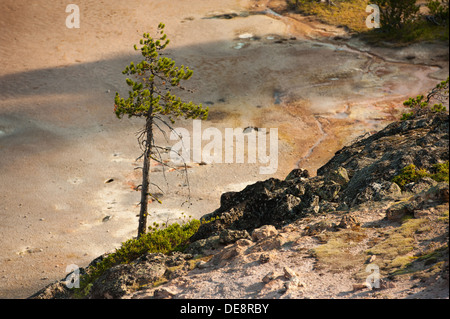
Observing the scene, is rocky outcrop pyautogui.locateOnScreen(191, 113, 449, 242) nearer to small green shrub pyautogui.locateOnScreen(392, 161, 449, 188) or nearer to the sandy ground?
small green shrub pyautogui.locateOnScreen(392, 161, 449, 188)

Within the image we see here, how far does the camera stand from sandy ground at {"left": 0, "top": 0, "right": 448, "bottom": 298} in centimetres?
1925

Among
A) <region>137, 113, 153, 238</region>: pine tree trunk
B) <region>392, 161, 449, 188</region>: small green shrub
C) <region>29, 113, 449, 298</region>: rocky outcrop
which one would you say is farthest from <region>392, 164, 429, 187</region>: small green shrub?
<region>137, 113, 153, 238</region>: pine tree trunk

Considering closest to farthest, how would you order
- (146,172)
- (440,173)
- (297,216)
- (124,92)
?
(440,173) < (297,216) < (146,172) < (124,92)

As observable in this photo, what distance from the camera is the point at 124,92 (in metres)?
29.8

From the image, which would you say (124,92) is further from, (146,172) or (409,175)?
(409,175)

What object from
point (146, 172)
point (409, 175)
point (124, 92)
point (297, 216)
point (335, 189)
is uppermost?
point (124, 92)

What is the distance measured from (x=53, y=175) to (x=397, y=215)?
14.7m

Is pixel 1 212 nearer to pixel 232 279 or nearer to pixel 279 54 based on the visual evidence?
pixel 232 279

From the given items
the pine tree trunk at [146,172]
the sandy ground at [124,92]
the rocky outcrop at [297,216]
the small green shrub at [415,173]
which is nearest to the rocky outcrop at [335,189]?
the rocky outcrop at [297,216]

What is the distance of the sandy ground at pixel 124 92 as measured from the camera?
758 inches

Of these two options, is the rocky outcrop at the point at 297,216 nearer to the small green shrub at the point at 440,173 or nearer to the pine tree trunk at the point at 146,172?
the small green shrub at the point at 440,173

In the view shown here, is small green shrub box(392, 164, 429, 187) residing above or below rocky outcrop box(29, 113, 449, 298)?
above

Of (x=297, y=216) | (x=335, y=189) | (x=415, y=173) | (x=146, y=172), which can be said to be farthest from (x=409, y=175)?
(x=146, y=172)
